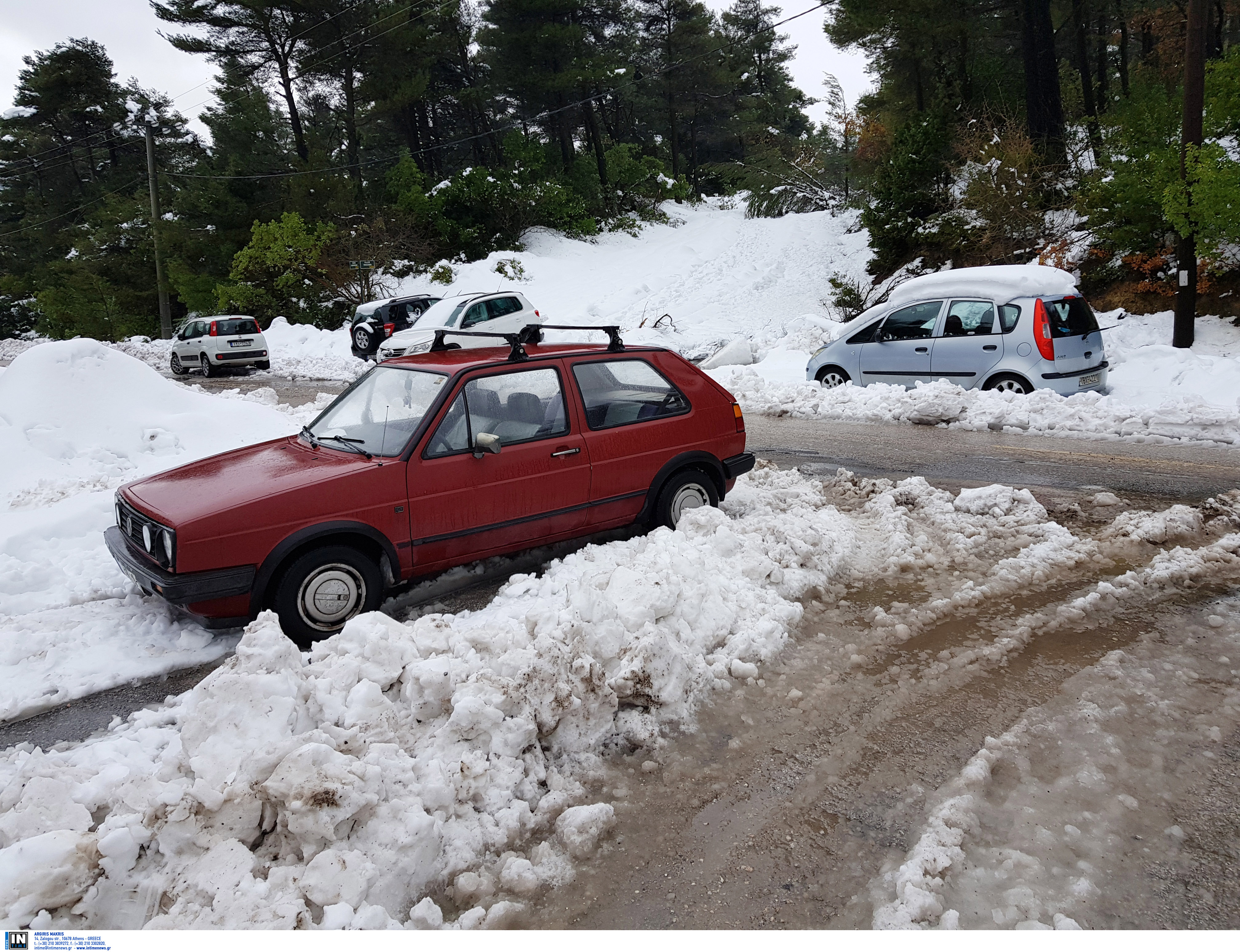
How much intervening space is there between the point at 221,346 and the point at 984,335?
18077 mm

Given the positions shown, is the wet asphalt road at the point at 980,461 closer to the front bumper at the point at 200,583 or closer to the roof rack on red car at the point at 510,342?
the front bumper at the point at 200,583

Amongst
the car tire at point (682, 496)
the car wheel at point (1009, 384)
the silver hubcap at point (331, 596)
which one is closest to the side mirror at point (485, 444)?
the silver hubcap at point (331, 596)

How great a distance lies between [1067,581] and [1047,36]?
20.3 meters

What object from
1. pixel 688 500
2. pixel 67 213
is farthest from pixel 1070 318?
pixel 67 213

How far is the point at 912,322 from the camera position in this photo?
1145 centimetres

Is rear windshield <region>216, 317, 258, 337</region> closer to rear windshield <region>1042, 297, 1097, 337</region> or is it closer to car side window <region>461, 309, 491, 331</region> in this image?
car side window <region>461, 309, 491, 331</region>

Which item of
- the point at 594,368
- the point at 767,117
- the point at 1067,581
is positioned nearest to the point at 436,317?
the point at 594,368

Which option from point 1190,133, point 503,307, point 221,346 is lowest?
point 221,346

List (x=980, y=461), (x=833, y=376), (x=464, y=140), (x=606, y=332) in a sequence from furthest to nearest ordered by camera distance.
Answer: (x=464, y=140) < (x=833, y=376) < (x=980, y=461) < (x=606, y=332)

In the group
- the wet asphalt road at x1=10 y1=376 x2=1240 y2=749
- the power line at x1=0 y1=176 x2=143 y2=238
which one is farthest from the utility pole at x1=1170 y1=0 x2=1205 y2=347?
the power line at x1=0 y1=176 x2=143 y2=238

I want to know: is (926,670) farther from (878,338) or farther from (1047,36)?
(1047,36)

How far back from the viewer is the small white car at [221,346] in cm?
2089

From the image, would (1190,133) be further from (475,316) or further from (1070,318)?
(475,316)

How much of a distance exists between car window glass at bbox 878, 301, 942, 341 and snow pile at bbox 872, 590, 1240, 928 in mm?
7663
